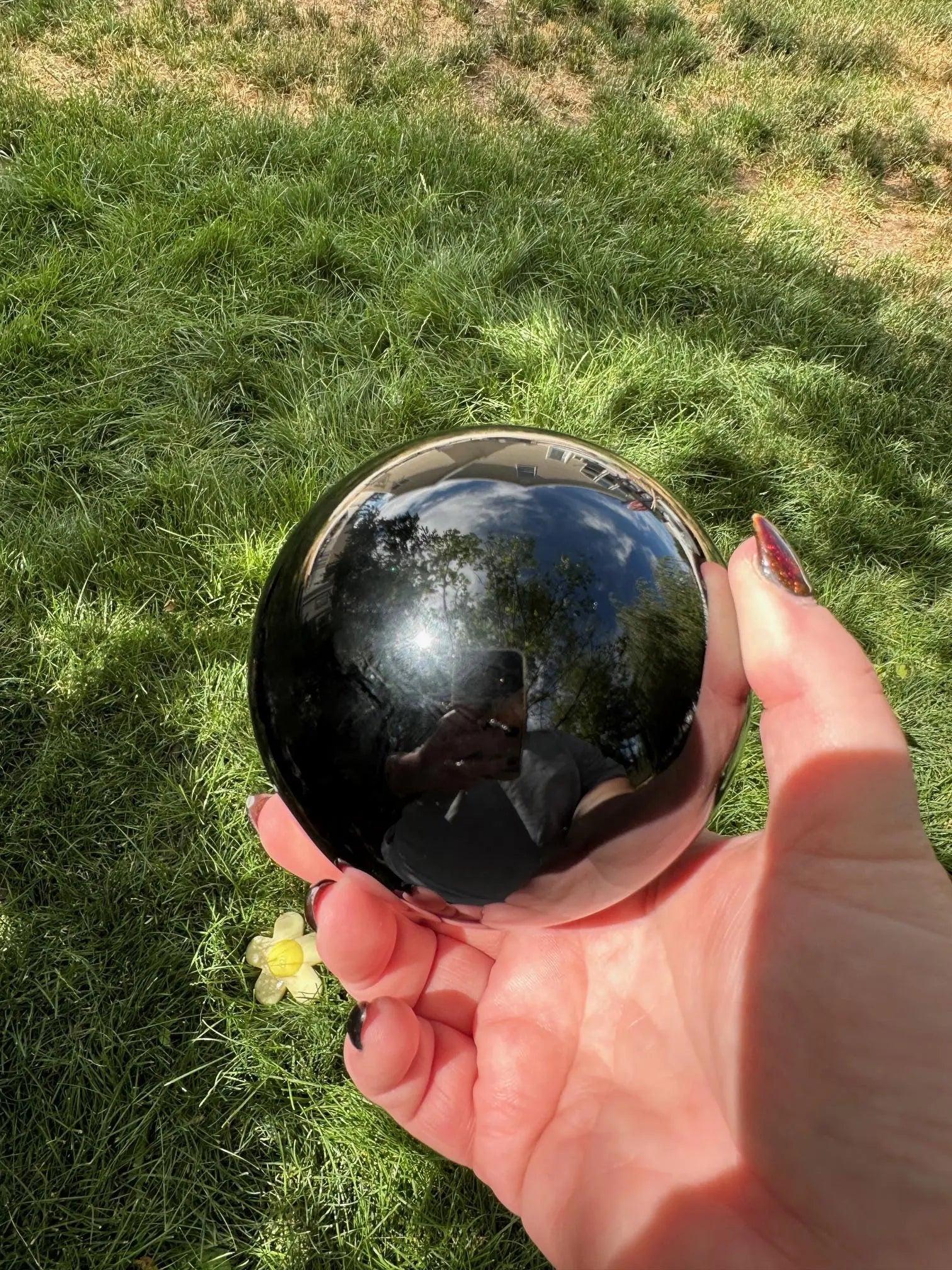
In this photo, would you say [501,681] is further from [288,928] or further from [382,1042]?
[288,928]

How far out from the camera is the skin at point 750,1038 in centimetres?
167

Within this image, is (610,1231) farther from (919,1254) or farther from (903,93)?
(903,93)

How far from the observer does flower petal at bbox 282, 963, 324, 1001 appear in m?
2.82

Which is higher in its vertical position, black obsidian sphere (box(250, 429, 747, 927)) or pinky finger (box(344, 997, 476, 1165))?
black obsidian sphere (box(250, 429, 747, 927))

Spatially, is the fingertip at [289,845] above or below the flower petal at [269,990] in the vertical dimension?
above

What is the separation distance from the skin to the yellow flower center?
1.74ft

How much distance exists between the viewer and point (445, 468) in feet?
5.87

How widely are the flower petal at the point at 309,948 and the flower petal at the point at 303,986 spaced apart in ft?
0.11

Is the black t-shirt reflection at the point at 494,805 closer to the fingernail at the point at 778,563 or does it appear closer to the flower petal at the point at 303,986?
the fingernail at the point at 778,563

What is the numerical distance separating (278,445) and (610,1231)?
3.01 metres

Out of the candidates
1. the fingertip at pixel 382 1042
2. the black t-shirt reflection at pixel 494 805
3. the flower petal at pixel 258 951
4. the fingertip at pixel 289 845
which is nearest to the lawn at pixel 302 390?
the flower petal at pixel 258 951

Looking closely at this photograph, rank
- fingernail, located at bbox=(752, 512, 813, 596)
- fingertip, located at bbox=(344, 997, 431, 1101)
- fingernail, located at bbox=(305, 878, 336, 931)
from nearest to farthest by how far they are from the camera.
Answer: fingernail, located at bbox=(752, 512, 813, 596) → fingertip, located at bbox=(344, 997, 431, 1101) → fingernail, located at bbox=(305, 878, 336, 931)

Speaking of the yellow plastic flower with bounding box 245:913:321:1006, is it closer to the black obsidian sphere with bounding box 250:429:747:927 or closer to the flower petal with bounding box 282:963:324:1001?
the flower petal with bounding box 282:963:324:1001

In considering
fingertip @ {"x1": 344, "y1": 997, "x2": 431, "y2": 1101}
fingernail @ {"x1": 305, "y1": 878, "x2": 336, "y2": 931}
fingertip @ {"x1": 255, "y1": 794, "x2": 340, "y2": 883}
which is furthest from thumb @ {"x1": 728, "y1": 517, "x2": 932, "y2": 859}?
fingertip @ {"x1": 255, "y1": 794, "x2": 340, "y2": 883}
